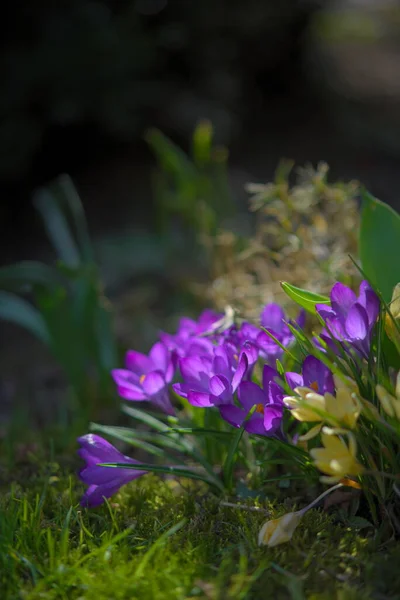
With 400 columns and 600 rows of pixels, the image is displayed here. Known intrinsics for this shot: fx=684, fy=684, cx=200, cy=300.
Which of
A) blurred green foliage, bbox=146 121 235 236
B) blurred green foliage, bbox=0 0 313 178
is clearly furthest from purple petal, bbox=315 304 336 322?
blurred green foliage, bbox=0 0 313 178

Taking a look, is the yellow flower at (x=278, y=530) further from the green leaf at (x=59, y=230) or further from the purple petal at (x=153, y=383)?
the green leaf at (x=59, y=230)

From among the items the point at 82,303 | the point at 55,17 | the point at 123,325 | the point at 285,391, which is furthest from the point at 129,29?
the point at 285,391

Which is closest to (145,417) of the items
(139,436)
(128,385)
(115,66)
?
(139,436)

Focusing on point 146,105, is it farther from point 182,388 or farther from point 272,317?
point 182,388

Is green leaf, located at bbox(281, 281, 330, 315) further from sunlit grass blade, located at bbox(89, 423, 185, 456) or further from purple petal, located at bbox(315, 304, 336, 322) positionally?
sunlit grass blade, located at bbox(89, 423, 185, 456)

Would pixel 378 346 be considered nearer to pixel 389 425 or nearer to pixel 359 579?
pixel 389 425

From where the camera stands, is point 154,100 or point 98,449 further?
point 154,100

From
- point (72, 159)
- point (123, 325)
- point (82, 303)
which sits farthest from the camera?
point (72, 159)
